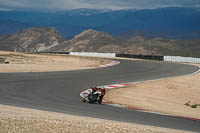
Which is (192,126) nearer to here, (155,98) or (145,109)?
(145,109)

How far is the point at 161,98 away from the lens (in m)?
16.4

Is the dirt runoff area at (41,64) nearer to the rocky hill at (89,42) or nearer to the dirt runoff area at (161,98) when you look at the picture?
the dirt runoff area at (161,98)

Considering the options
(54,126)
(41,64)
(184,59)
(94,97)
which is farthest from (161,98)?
(184,59)

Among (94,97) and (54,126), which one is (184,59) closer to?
(94,97)

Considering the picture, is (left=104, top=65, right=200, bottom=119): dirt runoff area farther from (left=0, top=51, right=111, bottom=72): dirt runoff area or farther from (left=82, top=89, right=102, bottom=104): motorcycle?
(left=0, top=51, right=111, bottom=72): dirt runoff area

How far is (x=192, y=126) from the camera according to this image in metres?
10.1

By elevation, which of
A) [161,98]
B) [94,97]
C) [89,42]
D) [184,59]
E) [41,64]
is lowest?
[184,59]

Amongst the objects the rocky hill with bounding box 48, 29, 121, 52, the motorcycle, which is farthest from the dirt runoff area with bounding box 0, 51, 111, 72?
the rocky hill with bounding box 48, 29, 121, 52

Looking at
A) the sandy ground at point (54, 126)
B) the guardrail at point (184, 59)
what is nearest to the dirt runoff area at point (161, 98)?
the sandy ground at point (54, 126)

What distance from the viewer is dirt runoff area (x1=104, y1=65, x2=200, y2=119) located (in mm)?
13570

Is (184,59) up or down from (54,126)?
down

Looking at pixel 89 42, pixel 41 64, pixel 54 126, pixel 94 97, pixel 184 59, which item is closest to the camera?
pixel 54 126

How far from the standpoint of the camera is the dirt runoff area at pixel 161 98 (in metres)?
13.6

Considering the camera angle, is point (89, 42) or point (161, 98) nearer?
point (161, 98)
